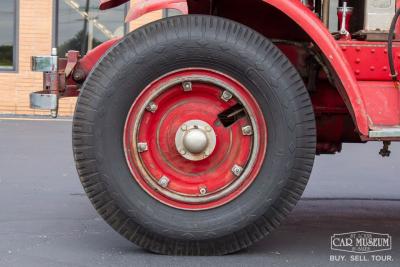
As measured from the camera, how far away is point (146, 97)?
177 inches

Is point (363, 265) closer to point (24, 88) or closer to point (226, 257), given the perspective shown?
point (226, 257)

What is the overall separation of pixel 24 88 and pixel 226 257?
13558 mm

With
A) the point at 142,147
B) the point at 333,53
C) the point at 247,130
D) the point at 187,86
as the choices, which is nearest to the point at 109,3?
the point at 187,86

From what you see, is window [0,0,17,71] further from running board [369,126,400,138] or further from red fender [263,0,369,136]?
running board [369,126,400,138]

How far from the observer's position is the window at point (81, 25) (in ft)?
58.4

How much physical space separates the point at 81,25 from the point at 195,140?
45.2 ft

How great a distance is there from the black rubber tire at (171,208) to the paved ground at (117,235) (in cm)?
16

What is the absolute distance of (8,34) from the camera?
17.9 meters

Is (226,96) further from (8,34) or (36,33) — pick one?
(8,34)

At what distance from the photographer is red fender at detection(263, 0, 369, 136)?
437cm

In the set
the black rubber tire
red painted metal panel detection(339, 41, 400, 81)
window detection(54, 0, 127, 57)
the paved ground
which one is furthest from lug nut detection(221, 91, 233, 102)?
window detection(54, 0, 127, 57)

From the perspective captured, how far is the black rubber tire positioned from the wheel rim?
43mm

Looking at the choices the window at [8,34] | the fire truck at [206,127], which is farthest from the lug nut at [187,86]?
the window at [8,34]

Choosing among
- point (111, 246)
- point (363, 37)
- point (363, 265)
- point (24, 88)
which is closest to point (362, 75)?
point (363, 37)
